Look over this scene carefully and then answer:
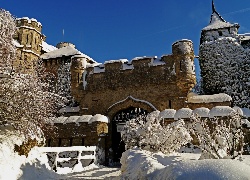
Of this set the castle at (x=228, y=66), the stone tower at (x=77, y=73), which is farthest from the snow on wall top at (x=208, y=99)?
the stone tower at (x=77, y=73)

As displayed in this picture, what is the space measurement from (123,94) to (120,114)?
1.50 metres

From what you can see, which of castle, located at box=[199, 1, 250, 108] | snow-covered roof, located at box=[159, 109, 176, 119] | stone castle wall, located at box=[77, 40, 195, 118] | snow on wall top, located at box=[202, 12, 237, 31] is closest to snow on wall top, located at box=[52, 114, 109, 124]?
stone castle wall, located at box=[77, 40, 195, 118]

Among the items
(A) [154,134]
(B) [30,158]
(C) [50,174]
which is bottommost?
(C) [50,174]

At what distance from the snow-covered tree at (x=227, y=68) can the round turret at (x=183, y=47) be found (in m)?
9.85

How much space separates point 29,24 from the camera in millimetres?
36312

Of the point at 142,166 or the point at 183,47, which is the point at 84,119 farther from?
the point at 142,166

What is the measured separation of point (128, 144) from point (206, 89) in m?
16.5

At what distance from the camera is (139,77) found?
55.3 feet

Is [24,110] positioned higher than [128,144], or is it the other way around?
[24,110]

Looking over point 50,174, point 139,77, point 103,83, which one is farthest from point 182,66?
point 50,174

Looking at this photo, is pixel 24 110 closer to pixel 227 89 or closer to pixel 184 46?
pixel 184 46

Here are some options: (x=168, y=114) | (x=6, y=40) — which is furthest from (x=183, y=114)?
(x=6, y=40)

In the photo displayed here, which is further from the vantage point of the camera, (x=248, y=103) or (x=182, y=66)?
(x=248, y=103)

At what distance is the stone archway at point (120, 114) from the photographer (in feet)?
53.9
